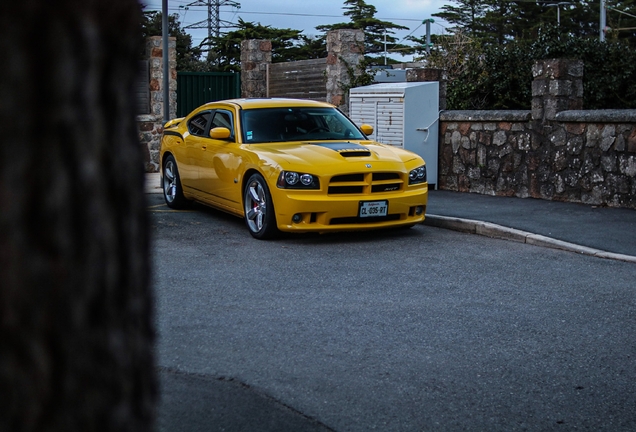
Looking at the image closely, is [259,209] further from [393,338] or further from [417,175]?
[393,338]

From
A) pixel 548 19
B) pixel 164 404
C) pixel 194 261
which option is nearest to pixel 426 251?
pixel 194 261

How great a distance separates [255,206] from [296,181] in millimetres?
745

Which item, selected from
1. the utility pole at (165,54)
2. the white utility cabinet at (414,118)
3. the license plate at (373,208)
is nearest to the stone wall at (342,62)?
the utility pole at (165,54)

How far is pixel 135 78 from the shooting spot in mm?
1454

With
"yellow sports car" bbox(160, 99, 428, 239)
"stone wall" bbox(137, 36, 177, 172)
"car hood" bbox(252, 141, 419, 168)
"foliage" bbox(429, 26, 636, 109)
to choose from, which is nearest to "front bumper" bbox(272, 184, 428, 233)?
"yellow sports car" bbox(160, 99, 428, 239)

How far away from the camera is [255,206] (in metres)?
9.82

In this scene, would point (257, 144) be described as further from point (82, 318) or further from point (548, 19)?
point (548, 19)

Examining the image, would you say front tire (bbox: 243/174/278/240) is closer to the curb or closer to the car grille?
the car grille

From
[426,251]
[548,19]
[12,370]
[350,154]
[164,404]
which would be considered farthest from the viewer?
[548,19]

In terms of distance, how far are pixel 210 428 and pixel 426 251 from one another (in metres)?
5.36

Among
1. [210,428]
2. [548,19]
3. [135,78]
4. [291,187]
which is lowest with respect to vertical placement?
[210,428]

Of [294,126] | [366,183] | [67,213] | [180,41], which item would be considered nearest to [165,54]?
[294,126]

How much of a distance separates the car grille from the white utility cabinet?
4466 mm

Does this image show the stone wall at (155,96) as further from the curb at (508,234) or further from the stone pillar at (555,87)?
the curb at (508,234)
